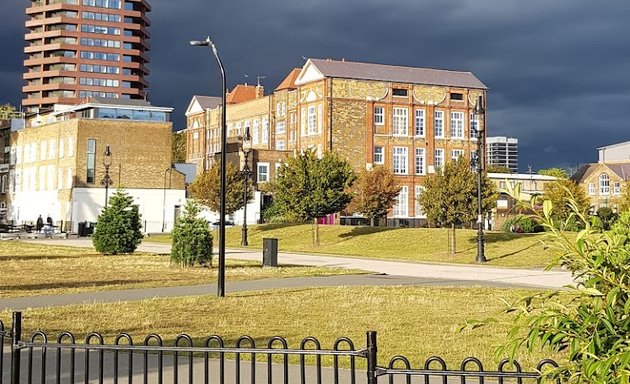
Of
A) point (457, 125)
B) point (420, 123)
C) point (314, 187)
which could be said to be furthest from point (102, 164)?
point (457, 125)

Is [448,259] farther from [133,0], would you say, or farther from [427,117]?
[133,0]

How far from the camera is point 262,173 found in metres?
81.1

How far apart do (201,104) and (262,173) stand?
110 ft

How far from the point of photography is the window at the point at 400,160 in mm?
80812

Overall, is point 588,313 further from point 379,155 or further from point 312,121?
point 379,155

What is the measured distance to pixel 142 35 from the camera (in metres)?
140

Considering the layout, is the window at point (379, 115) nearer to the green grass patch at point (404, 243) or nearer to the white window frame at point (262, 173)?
the white window frame at point (262, 173)

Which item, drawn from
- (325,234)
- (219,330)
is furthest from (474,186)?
(219,330)

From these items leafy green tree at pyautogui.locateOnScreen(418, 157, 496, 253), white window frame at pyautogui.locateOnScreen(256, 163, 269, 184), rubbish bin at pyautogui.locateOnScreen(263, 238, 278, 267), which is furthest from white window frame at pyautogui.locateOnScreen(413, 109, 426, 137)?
rubbish bin at pyautogui.locateOnScreen(263, 238, 278, 267)

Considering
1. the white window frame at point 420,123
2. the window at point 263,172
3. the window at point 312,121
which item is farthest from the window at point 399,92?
the window at point 263,172

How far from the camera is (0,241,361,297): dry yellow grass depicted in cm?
2012

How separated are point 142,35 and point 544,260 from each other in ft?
381

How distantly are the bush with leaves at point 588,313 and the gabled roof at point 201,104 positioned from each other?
351 ft

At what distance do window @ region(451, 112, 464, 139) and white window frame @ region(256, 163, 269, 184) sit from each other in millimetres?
20587
